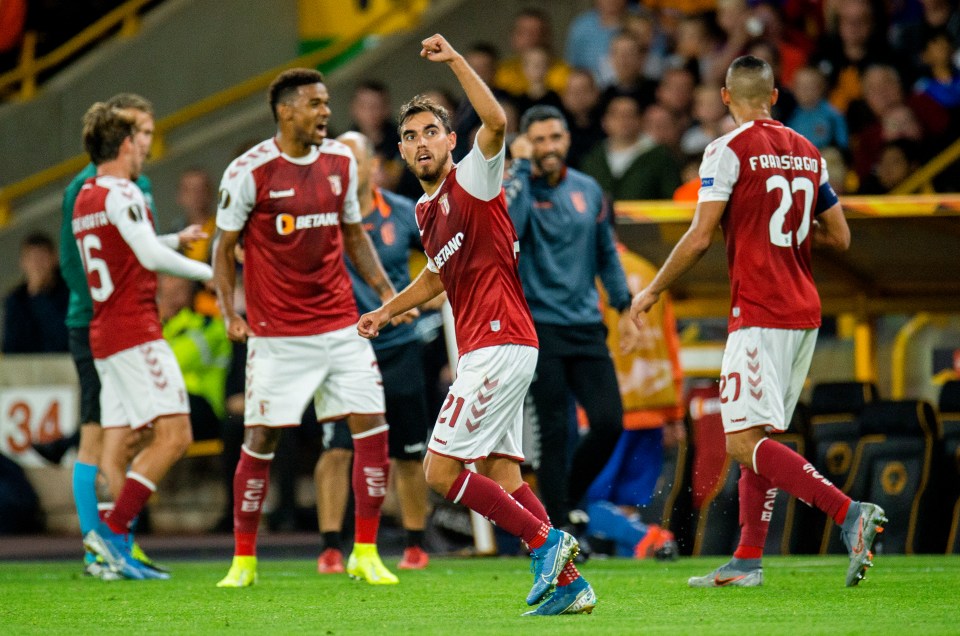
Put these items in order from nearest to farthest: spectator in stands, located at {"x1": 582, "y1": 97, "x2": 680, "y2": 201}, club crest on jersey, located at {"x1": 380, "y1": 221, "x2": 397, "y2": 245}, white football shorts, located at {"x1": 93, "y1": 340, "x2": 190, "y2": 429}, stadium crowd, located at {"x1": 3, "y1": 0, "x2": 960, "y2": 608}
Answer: white football shorts, located at {"x1": 93, "y1": 340, "x2": 190, "y2": 429} → club crest on jersey, located at {"x1": 380, "y1": 221, "x2": 397, "y2": 245} → spectator in stands, located at {"x1": 582, "y1": 97, "x2": 680, "y2": 201} → stadium crowd, located at {"x1": 3, "y1": 0, "x2": 960, "y2": 608}

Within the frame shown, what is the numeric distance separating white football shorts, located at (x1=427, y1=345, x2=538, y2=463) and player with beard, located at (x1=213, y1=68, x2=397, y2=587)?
70.6 inches

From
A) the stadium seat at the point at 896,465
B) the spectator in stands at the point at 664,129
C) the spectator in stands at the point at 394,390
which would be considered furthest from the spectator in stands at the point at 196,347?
the stadium seat at the point at 896,465

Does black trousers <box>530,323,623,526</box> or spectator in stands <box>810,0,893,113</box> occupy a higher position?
spectator in stands <box>810,0,893,113</box>

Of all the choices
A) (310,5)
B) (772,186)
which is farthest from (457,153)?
(310,5)

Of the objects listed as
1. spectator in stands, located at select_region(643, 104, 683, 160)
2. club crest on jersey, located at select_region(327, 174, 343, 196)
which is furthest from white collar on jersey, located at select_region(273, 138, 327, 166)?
spectator in stands, located at select_region(643, 104, 683, 160)

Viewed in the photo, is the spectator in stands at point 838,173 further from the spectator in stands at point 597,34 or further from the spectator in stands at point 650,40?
the spectator in stands at point 597,34

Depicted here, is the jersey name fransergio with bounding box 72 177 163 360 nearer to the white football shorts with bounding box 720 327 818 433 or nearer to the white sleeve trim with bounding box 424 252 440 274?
the white sleeve trim with bounding box 424 252 440 274

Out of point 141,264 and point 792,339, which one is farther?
point 141,264

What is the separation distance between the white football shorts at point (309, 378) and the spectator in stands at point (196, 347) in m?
4.84

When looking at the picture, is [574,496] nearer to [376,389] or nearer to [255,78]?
[376,389]

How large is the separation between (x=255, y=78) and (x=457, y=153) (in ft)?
19.2

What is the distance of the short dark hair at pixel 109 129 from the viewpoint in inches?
348

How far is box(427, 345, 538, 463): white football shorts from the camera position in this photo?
639 centimetres

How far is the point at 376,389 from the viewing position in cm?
827
